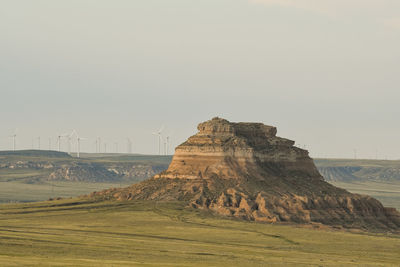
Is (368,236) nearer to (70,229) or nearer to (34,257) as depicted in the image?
(70,229)

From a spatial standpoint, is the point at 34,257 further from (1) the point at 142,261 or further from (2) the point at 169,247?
(2) the point at 169,247

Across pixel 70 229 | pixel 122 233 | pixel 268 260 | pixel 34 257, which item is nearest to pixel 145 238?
pixel 122 233

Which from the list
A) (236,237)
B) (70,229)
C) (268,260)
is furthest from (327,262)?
(70,229)

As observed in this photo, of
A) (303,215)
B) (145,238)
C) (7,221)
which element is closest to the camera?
(145,238)

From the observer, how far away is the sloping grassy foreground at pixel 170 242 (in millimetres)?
112500

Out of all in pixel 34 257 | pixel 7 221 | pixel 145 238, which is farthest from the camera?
pixel 7 221

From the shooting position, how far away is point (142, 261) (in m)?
107

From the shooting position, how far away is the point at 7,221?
583 ft

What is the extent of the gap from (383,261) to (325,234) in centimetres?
4150

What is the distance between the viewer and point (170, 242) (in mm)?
144875

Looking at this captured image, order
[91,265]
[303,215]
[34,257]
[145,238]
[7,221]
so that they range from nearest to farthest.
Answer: [91,265]
[34,257]
[145,238]
[7,221]
[303,215]

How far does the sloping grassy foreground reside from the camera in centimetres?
11250

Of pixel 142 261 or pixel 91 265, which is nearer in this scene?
pixel 91 265

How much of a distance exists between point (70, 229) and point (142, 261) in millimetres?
58898
